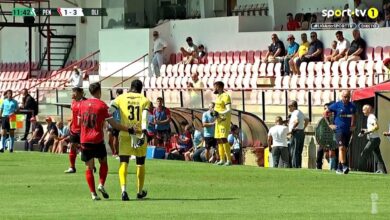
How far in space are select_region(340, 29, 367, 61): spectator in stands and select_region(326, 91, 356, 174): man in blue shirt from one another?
997 cm

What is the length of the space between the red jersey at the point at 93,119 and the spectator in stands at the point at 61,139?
20.0 metres

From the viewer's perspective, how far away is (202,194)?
873 inches

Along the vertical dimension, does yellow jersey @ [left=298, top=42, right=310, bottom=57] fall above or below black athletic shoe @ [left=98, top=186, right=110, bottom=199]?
above

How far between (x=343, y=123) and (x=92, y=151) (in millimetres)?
8771

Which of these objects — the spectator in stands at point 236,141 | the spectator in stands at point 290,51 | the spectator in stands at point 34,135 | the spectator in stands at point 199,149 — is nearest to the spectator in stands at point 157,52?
the spectator in stands at point 34,135

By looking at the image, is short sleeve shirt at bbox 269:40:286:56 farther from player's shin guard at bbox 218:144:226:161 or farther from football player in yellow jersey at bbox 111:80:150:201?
football player in yellow jersey at bbox 111:80:150:201

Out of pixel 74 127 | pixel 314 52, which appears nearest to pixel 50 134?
pixel 314 52

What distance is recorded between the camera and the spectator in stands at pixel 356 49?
126 feet

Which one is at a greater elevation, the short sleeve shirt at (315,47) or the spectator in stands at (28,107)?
the short sleeve shirt at (315,47)

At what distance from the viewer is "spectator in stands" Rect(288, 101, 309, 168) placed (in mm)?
31672

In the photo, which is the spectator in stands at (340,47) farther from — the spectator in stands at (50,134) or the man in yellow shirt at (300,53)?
the spectator in stands at (50,134)

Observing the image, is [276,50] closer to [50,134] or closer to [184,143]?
[184,143]

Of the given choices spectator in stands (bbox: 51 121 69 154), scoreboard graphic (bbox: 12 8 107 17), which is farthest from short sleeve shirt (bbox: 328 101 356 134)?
scoreboard graphic (bbox: 12 8 107 17)

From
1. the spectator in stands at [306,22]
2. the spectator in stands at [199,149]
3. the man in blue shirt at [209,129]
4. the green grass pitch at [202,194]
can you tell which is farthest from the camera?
the spectator in stands at [306,22]
